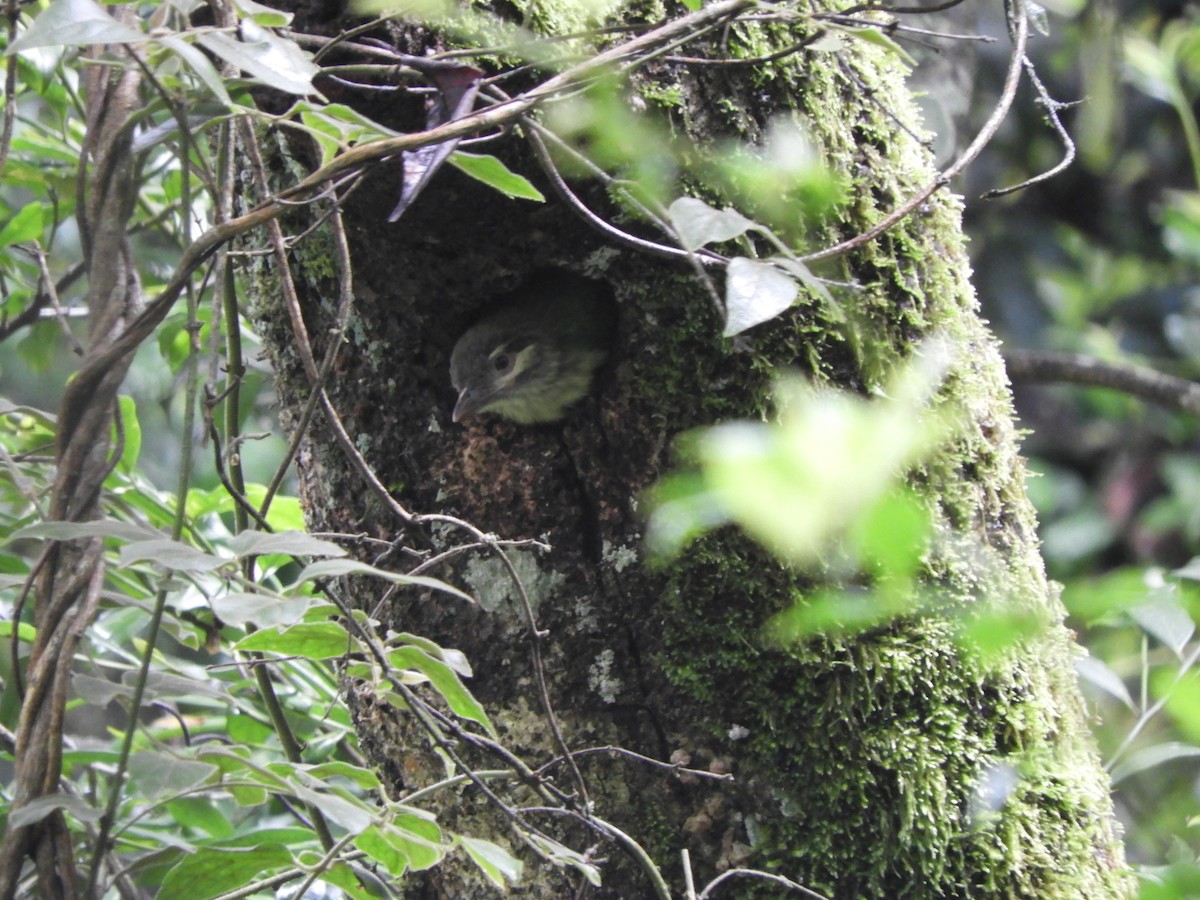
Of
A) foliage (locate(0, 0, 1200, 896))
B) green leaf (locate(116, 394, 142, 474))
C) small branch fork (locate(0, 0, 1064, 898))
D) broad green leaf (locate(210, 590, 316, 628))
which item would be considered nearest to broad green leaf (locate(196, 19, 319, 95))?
foliage (locate(0, 0, 1200, 896))

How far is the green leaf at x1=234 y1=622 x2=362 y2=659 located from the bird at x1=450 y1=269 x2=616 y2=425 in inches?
34.3

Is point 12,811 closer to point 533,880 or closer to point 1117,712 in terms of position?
point 533,880

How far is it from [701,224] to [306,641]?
32.6 inches

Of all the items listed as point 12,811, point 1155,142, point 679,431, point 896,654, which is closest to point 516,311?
point 679,431

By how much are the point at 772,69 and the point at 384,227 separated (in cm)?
82

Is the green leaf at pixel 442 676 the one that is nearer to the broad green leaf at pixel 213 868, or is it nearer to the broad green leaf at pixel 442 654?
the broad green leaf at pixel 442 654

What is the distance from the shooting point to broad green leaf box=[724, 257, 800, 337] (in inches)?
57.9

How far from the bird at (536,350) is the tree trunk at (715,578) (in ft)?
0.30

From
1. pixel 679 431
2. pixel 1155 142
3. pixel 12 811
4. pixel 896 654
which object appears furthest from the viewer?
pixel 1155 142

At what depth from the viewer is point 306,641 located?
1705 mm

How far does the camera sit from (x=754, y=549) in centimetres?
214

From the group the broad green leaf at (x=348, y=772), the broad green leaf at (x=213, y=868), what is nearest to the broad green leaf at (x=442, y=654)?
the broad green leaf at (x=348, y=772)

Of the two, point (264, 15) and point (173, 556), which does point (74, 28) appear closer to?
point (264, 15)

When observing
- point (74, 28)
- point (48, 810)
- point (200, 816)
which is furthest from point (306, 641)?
point (200, 816)
